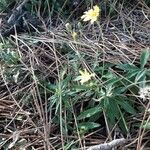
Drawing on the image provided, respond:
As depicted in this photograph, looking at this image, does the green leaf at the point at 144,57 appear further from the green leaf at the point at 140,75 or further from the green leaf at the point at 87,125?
the green leaf at the point at 87,125

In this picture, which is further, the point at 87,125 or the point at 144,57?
the point at 144,57

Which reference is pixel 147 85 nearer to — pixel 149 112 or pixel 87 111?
pixel 149 112

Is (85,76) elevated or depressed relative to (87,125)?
elevated

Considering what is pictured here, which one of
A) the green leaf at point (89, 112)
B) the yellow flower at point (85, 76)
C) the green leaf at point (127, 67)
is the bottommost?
the green leaf at point (89, 112)

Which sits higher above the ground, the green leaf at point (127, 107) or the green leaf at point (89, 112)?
the green leaf at point (89, 112)

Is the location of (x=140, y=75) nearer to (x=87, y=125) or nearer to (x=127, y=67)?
(x=127, y=67)

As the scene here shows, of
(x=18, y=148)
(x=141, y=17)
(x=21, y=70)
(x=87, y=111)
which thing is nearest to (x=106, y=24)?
(x=141, y=17)

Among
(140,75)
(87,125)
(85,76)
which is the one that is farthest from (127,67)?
(87,125)

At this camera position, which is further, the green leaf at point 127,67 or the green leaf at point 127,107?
the green leaf at point 127,67

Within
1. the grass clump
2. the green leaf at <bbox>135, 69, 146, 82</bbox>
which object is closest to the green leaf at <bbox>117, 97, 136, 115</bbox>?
the grass clump

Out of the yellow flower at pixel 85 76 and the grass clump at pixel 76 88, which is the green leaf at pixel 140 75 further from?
the yellow flower at pixel 85 76

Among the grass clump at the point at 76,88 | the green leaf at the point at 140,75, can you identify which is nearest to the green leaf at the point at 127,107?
the grass clump at the point at 76,88
